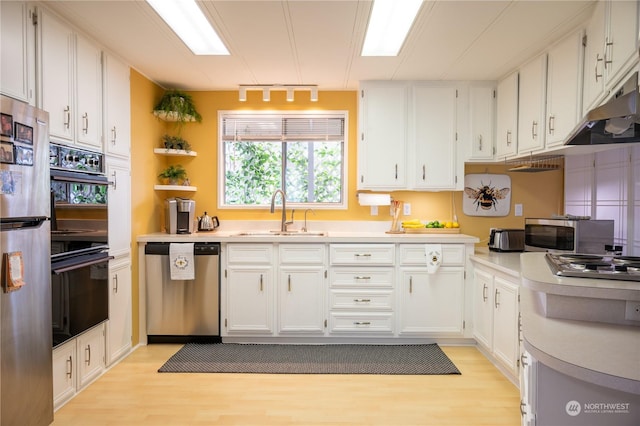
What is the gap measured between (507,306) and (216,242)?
2382 mm

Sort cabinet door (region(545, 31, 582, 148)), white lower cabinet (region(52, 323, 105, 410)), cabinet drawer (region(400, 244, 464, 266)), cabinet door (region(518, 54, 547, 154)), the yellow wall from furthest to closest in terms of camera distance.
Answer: the yellow wall < cabinet drawer (region(400, 244, 464, 266)) < cabinet door (region(518, 54, 547, 154)) < cabinet door (region(545, 31, 582, 148)) < white lower cabinet (region(52, 323, 105, 410))

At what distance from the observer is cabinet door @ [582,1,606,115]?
6.89 ft

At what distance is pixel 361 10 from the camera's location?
2305 millimetres

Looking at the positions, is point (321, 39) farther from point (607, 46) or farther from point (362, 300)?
point (362, 300)

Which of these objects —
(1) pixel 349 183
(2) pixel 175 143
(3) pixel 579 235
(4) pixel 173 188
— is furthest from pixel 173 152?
(3) pixel 579 235

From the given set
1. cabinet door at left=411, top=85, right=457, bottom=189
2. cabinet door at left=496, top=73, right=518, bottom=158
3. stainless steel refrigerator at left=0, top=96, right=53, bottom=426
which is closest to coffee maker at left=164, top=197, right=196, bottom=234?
stainless steel refrigerator at left=0, top=96, right=53, bottom=426

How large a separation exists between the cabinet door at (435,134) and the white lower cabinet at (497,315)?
0.94 m

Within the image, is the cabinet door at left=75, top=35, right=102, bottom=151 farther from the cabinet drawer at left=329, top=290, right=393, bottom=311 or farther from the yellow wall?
the cabinet drawer at left=329, top=290, right=393, bottom=311

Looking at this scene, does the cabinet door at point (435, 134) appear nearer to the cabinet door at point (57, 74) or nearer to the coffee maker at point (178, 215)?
the coffee maker at point (178, 215)

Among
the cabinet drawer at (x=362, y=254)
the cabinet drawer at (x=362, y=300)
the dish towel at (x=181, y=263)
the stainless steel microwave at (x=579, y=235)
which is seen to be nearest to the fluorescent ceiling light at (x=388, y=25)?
the cabinet drawer at (x=362, y=254)

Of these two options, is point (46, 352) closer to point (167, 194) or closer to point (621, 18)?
point (167, 194)

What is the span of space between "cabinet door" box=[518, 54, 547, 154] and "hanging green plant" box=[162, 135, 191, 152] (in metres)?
3.06

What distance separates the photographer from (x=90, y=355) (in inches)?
105

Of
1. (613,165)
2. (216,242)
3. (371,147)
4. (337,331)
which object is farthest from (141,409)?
(613,165)
